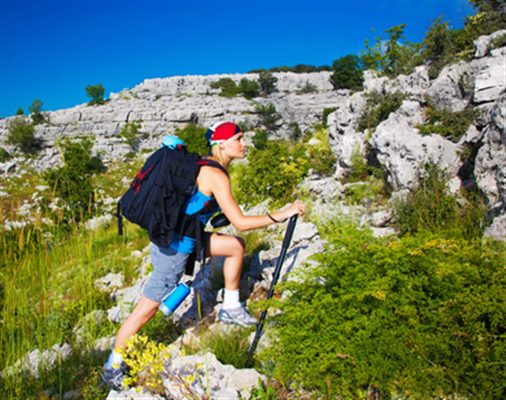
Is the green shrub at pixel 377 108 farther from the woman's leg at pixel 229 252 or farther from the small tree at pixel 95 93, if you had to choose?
the small tree at pixel 95 93

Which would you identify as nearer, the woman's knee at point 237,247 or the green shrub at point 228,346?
the green shrub at point 228,346

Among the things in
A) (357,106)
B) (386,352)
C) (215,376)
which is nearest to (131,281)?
(215,376)

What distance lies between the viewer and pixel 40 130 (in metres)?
54.0

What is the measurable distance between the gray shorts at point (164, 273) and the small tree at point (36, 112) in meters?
68.8

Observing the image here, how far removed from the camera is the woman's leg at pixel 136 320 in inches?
101

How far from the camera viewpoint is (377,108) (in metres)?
7.78

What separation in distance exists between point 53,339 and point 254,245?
2.58m

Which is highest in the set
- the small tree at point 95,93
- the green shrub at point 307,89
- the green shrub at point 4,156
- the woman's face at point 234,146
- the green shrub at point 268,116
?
the small tree at point 95,93

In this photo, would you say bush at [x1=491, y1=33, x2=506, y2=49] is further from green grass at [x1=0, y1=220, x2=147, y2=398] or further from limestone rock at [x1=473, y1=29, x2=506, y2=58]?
green grass at [x1=0, y1=220, x2=147, y2=398]

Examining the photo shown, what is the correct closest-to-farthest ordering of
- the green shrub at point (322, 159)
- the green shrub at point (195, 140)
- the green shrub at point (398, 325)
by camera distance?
the green shrub at point (398, 325), the green shrub at point (322, 159), the green shrub at point (195, 140)

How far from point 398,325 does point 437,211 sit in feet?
7.55

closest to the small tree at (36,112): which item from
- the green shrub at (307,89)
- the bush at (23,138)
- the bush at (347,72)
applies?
the bush at (23,138)

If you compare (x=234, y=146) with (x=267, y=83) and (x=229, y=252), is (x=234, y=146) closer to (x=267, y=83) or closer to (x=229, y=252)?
(x=229, y=252)

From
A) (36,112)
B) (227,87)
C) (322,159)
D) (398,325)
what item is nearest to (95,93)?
(36,112)
